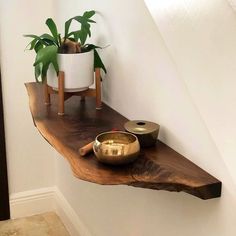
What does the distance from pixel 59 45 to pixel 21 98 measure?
31.2 inches

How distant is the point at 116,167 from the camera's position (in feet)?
3.89

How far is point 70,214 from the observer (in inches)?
93.6

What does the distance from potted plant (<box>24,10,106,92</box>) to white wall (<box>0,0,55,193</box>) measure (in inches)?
24.3

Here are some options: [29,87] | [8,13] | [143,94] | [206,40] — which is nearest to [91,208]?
[29,87]

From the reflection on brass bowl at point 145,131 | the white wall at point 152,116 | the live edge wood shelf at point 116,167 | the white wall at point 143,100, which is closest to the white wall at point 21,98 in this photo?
the white wall at point 143,100

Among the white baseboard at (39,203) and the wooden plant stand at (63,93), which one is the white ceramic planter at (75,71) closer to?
the wooden plant stand at (63,93)

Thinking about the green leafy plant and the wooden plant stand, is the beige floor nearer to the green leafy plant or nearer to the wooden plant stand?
the wooden plant stand

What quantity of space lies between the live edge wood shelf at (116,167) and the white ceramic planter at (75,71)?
0.11 m

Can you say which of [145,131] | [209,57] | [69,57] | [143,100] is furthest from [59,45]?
[209,57]

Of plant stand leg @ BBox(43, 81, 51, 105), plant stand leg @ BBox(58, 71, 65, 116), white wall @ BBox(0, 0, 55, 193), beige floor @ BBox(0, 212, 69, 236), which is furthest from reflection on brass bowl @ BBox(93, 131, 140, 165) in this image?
beige floor @ BBox(0, 212, 69, 236)

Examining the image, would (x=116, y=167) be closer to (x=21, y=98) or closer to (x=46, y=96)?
(x=46, y=96)

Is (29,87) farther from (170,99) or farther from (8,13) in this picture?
(170,99)

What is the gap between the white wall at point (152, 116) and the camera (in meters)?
1.17

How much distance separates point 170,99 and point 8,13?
129cm
